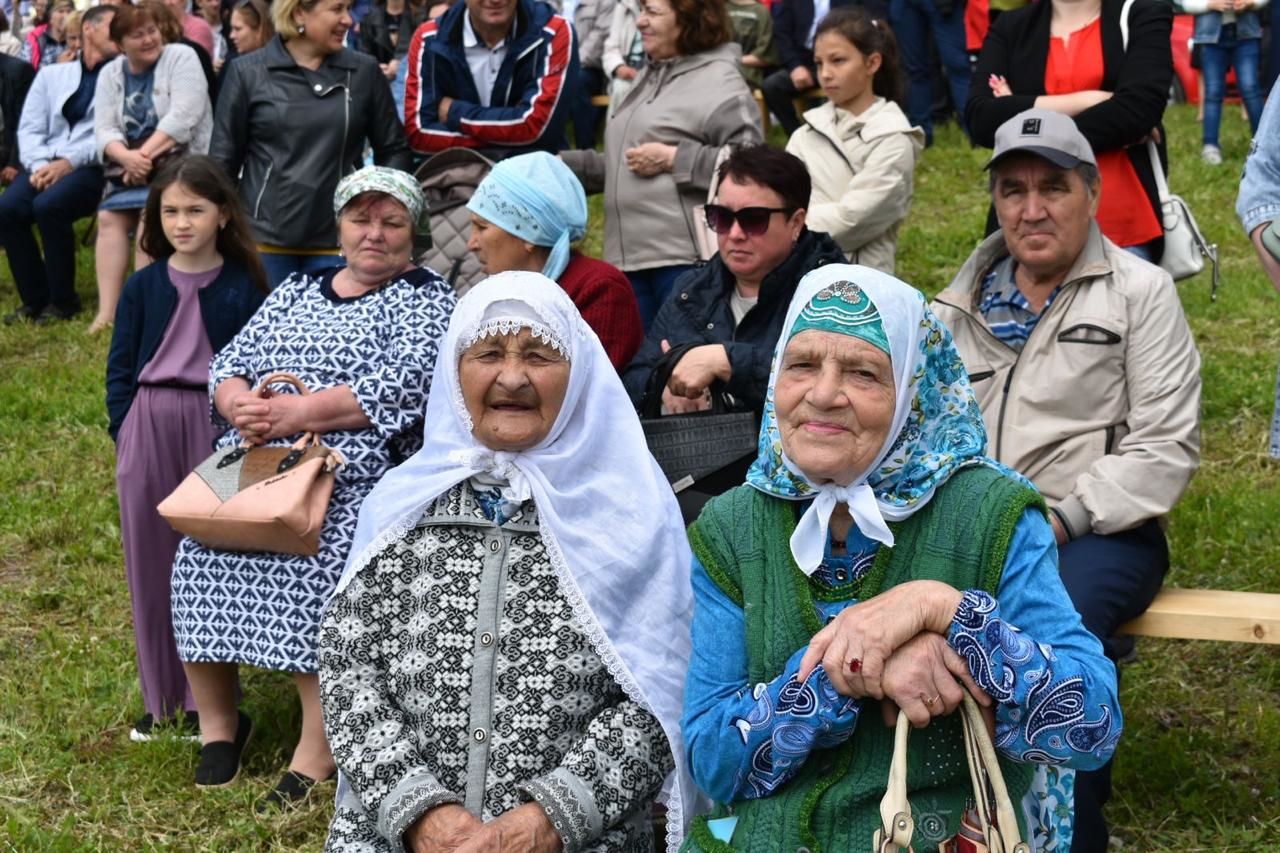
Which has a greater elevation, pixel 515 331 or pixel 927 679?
pixel 515 331

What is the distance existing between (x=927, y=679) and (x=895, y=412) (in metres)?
0.48

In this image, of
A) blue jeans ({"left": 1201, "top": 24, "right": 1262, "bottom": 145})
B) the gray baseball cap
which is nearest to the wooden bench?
the gray baseball cap

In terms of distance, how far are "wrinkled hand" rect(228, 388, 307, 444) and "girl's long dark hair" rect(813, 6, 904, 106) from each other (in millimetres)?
2800

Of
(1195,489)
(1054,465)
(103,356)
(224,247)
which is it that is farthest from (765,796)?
(103,356)

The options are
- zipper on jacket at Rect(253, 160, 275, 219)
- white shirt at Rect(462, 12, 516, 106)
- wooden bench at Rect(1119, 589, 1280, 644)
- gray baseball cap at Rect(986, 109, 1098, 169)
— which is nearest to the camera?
wooden bench at Rect(1119, 589, 1280, 644)

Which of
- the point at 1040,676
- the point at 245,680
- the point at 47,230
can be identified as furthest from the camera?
the point at 47,230

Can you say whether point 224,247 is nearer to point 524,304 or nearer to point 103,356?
point 524,304

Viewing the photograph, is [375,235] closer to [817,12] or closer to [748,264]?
[748,264]

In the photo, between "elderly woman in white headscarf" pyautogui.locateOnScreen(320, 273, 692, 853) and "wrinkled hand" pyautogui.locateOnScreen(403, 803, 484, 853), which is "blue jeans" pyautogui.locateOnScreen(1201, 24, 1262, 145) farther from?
"wrinkled hand" pyautogui.locateOnScreen(403, 803, 484, 853)

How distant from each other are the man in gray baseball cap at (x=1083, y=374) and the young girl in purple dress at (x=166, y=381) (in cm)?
244

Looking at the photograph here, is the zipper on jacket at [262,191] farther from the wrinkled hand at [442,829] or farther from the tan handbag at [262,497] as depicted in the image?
the wrinkled hand at [442,829]

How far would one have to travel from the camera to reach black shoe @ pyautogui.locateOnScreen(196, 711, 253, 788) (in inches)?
196

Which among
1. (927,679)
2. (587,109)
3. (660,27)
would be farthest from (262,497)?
(587,109)

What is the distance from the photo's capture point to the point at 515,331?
3596 mm
